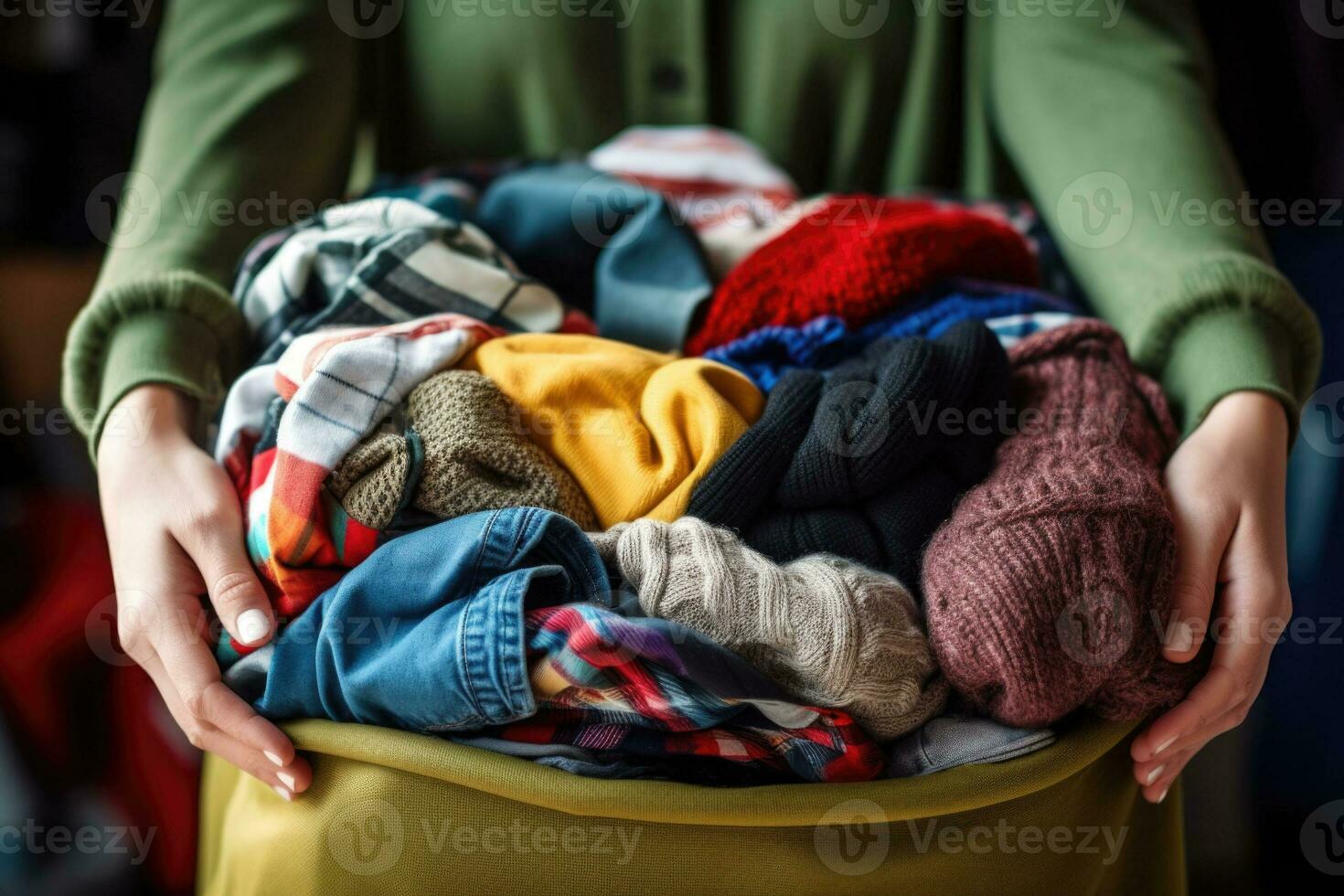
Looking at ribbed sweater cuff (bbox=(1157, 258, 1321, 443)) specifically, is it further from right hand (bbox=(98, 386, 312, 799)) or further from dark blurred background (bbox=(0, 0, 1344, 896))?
right hand (bbox=(98, 386, 312, 799))

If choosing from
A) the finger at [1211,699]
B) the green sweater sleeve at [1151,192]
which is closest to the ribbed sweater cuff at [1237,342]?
the green sweater sleeve at [1151,192]

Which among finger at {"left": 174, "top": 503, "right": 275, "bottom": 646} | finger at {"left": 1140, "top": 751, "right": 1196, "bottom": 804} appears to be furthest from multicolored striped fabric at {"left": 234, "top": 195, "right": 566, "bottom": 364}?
finger at {"left": 1140, "top": 751, "right": 1196, "bottom": 804}

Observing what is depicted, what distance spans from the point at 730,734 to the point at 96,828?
0.85 m

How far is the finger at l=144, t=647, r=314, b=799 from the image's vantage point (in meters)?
0.50

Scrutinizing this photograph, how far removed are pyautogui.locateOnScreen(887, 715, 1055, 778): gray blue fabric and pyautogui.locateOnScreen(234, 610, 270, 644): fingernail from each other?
1.10 ft

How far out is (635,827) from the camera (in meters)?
0.48

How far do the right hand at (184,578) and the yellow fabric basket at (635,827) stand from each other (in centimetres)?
3

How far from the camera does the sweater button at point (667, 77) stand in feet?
2.95

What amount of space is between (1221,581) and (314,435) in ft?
1.69

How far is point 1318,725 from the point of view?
40.4 inches

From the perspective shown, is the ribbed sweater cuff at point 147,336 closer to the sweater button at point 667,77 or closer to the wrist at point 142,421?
the wrist at point 142,421

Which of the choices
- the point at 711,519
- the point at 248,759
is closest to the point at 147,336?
the point at 248,759

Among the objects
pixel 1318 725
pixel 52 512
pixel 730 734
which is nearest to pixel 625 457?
pixel 730 734

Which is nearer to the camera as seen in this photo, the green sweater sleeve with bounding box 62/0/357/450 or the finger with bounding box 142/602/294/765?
the finger with bounding box 142/602/294/765
